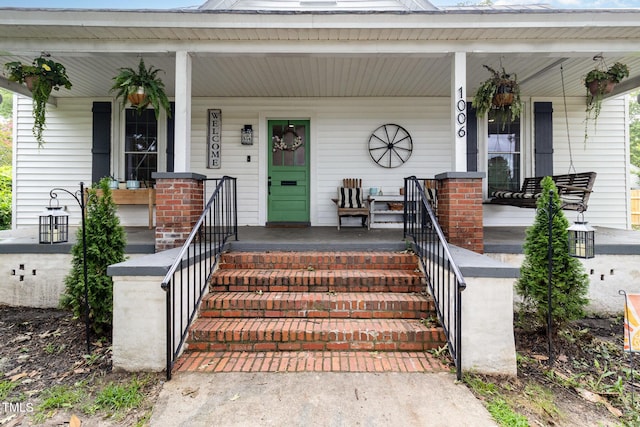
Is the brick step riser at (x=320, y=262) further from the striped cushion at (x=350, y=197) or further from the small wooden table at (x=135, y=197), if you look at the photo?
the small wooden table at (x=135, y=197)

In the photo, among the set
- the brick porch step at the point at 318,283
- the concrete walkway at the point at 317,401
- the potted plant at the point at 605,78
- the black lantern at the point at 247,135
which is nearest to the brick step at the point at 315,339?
the concrete walkway at the point at 317,401

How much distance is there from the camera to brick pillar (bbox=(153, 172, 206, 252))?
354cm

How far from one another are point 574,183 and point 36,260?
23.1ft

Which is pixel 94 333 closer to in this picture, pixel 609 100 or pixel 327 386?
pixel 327 386

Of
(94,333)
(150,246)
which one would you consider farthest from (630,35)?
(94,333)

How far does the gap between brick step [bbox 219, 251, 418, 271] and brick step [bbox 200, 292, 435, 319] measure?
0.50m

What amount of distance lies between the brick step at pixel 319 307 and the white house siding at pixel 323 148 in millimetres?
3198

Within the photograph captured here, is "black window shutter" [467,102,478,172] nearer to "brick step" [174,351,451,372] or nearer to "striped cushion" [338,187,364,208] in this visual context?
"striped cushion" [338,187,364,208]

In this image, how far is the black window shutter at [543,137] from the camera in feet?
18.8

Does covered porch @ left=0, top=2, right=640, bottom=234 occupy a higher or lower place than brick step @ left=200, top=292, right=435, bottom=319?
higher

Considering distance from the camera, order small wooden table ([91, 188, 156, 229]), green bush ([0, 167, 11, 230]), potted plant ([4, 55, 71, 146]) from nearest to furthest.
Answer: potted plant ([4, 55, 71, 146]) → small wooden table ([91, 188, 156, 229]) → green bush ([0, 167, 11, 230])

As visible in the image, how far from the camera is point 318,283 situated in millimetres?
3012

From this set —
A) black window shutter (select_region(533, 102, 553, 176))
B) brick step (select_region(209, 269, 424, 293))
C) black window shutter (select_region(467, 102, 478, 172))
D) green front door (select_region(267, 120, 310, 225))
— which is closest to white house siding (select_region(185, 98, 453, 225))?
green front door (select_region(267, 120, 310, 225))

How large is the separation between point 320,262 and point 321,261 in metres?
0.01
